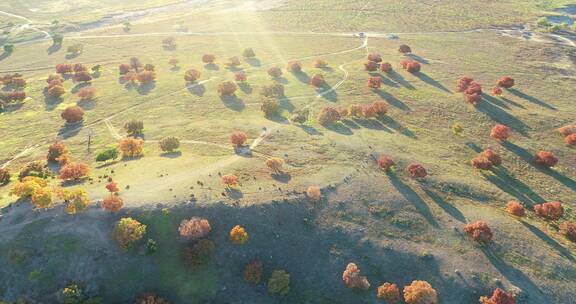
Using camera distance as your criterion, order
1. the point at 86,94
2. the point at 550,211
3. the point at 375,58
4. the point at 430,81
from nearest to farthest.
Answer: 1. the point at 550,211
2. the point at 86,94
3. the point at 430,81
4. the point at 375,58

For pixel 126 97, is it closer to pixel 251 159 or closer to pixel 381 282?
pixel 251 159

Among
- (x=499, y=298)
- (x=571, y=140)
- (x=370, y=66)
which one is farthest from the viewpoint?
(x=370, y=66)

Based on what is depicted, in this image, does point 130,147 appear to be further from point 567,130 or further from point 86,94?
point 567,130

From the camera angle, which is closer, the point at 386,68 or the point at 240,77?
the point at 240,77

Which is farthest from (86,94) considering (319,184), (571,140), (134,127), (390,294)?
(571,140)

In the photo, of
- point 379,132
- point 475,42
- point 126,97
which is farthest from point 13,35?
point 475,42

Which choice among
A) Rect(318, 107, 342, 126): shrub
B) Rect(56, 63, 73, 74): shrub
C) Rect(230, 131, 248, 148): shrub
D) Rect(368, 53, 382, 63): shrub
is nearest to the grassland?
Rect(230, 131, 248, 148): shrub

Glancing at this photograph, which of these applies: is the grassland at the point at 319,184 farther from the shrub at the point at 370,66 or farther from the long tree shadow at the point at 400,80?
the shrub at the point at 370,66
